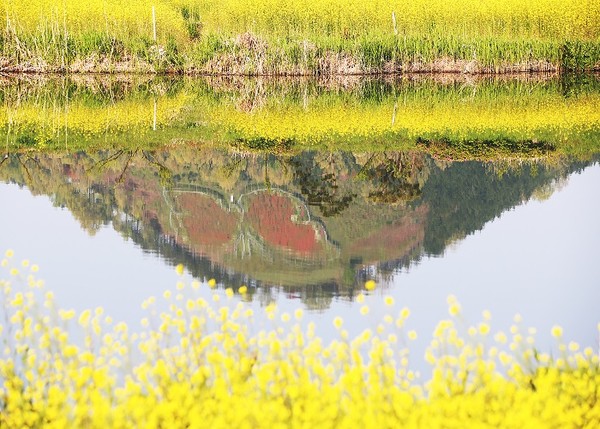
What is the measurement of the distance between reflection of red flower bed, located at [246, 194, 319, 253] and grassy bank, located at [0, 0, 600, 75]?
1361 cm

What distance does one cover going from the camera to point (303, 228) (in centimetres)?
899

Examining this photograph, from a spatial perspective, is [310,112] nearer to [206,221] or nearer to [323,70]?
[323,70]

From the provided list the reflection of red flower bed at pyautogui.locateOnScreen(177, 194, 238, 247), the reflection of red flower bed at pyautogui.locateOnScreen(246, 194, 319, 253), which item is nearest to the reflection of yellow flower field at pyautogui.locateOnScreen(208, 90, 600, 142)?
the reflection of red flower bed at pyautogui.locateOnScreen(246, 194, 319, 253)

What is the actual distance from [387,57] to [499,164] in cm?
1223

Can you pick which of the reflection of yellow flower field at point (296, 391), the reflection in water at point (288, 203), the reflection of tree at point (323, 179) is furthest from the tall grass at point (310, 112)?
the reflection of yellow flower field at point (296, 391)

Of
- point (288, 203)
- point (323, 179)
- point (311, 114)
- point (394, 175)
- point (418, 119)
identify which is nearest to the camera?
point (288, 203)

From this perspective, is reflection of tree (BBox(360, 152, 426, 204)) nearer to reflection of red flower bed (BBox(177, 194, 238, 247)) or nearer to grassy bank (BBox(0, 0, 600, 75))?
reflection of red flower bed (BBox(177, 194, 238, 247))

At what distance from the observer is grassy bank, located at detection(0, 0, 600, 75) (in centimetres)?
2323

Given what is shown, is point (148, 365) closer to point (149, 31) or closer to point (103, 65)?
point (103, 65)

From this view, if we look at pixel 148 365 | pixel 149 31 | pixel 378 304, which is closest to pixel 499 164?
pixel 378 304

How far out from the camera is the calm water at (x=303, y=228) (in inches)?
282

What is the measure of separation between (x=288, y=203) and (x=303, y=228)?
2.84 ft

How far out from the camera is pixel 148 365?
179 inches

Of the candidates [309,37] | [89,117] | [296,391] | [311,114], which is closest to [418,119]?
[311,114]
